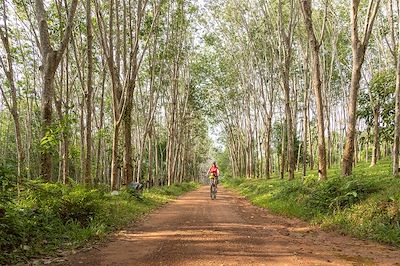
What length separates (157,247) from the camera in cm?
665

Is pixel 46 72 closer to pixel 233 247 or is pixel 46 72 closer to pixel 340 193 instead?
pixel 233 247

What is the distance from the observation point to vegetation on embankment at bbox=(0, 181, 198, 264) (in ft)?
19.8

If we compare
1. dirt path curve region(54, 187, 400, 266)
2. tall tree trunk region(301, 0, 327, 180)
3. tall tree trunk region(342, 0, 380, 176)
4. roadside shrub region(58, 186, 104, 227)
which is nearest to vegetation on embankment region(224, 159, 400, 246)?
dirt path curve region(54, 187, 400, 266)

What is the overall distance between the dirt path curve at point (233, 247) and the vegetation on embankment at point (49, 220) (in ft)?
2.05

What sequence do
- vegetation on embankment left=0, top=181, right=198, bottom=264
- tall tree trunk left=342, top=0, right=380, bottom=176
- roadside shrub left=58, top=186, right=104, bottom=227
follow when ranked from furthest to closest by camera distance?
tall tree trunk left=342, top=0, right=380, bottom=176 → roadside shrub left=58, top=186, right=104, bottom=227 → vegetation on embankment left=0, top=181, right=198, bottom=264

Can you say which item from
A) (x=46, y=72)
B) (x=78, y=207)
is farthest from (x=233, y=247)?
(x=46, y=72)

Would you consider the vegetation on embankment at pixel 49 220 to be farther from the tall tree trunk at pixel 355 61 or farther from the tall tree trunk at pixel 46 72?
the tall tree trunk at pixel 355 61

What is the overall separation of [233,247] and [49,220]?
3.87 meters

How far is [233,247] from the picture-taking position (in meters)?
6.53

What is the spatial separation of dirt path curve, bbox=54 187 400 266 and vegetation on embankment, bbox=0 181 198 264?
62 centimetres

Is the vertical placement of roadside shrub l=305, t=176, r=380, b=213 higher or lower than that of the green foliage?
lower

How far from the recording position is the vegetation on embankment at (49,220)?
19.8ft

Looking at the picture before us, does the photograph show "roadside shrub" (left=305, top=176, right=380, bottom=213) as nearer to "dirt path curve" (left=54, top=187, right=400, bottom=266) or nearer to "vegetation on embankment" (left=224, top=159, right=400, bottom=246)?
"vegetation on embankment" (left=224, top=159, right=400, bottom=246)

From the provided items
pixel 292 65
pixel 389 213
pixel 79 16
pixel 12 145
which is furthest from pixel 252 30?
pixel 12 145
